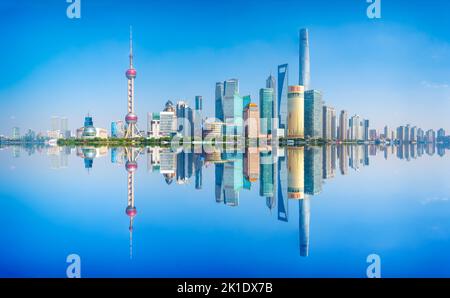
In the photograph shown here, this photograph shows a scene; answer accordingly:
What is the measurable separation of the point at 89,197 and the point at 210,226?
3.78m

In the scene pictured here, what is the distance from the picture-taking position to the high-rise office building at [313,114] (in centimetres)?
8294

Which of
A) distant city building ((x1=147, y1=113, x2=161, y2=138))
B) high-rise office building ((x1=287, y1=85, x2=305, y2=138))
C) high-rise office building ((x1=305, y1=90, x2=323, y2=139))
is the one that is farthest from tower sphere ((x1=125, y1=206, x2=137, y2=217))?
distant city building ((x1=147, y1=113, x2=161, y2=138))

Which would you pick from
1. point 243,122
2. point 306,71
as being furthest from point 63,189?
point 306,71

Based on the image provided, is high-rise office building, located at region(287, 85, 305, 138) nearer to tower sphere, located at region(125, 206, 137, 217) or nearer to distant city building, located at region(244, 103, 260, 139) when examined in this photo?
distant city building, located at region(244, 103, 260, 139)

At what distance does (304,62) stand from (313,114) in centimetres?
3005

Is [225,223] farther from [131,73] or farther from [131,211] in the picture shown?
[131,73]

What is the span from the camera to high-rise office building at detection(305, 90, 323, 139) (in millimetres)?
82938

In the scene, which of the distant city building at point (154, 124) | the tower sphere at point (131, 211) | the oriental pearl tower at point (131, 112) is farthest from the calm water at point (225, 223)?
the distant city building at point (154, 124)

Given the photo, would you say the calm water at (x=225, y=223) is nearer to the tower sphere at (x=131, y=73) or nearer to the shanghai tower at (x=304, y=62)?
the tower sphere at (x=131, y=73)

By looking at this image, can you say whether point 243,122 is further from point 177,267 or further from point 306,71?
point 177,267

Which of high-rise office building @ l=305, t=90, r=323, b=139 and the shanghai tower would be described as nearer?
high-rise office building @ l=305, t=90, r=323, b=139

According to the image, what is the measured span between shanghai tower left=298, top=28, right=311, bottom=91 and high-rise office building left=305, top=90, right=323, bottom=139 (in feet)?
52.7

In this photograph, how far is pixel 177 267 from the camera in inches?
158
